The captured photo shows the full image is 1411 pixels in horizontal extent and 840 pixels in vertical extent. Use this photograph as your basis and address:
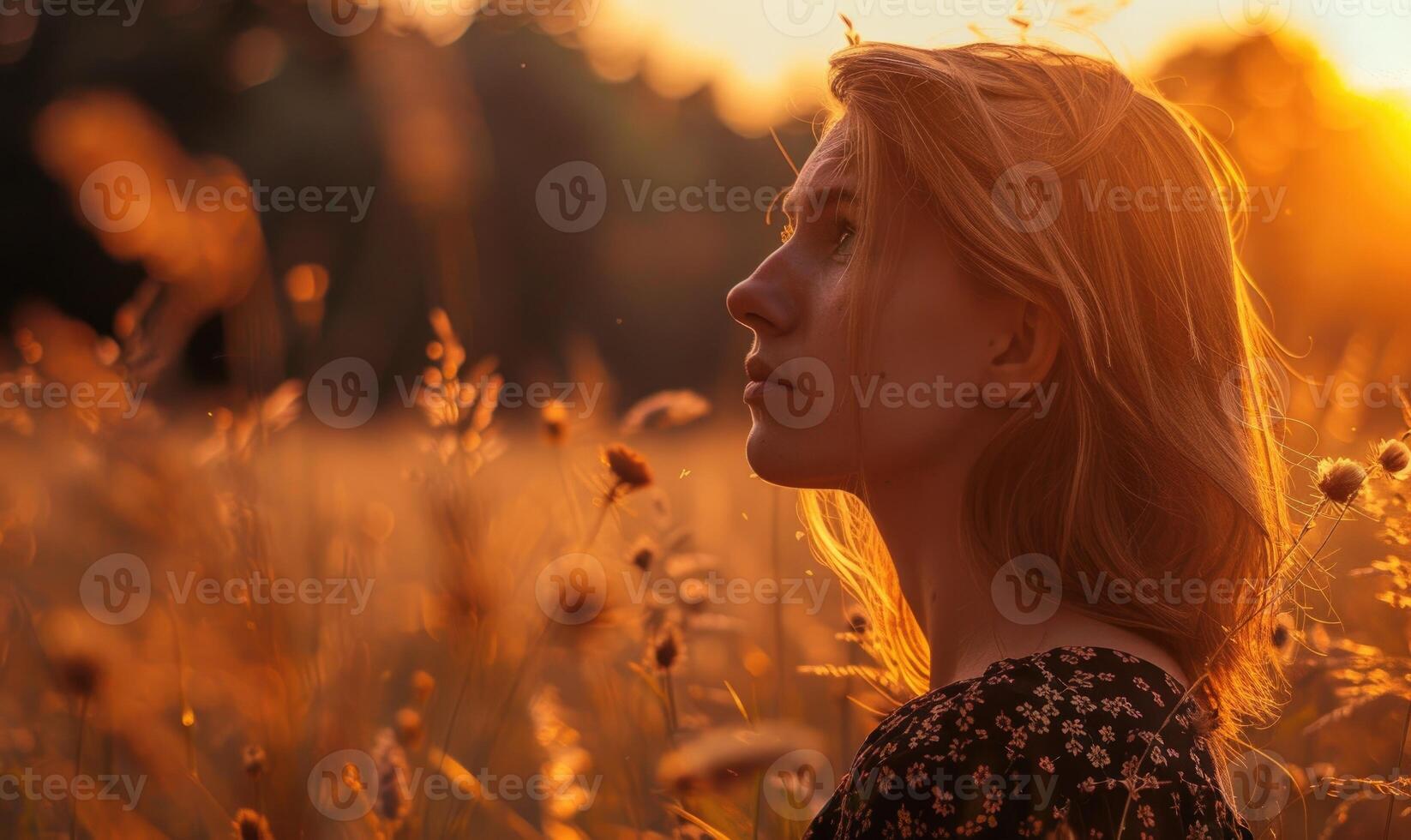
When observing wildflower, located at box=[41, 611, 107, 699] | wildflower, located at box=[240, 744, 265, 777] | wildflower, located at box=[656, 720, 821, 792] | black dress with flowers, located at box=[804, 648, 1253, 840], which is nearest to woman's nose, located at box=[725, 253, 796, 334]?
black dress with flowers, located at box=[804, 648, 1253, 840]

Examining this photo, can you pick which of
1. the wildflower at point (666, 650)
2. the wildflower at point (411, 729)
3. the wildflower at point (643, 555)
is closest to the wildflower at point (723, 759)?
the wildflower at point (666, 650)

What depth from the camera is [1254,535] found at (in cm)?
157

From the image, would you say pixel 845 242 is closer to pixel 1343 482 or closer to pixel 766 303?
pixel 766 303

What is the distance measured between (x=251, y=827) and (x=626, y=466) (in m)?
0.79

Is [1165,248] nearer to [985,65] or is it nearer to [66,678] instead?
[985,65]

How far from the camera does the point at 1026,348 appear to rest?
1.54 metres

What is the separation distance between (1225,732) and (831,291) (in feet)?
2.76

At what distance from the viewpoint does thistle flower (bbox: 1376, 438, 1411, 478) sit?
4.51ft

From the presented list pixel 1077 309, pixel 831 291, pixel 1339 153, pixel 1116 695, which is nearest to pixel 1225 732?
pixel 1116 695

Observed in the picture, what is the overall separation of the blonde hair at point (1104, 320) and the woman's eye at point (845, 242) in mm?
63

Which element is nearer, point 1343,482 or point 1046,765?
point 1046,765

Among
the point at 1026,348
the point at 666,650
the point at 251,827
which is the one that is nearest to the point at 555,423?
the point at 666,650

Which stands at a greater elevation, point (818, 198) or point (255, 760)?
point (818, 198)

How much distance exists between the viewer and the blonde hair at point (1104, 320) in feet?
4.96
